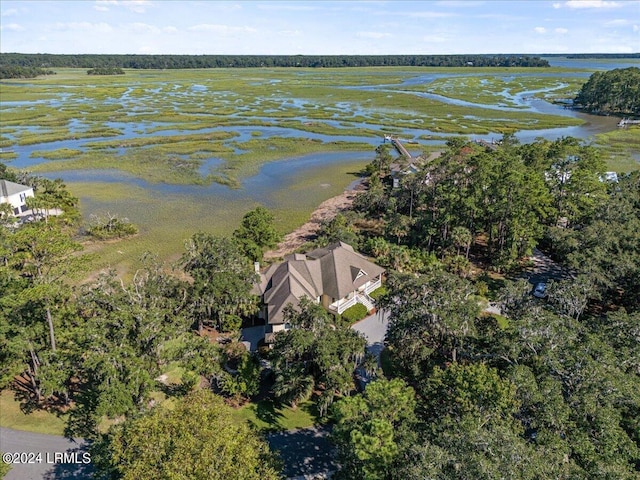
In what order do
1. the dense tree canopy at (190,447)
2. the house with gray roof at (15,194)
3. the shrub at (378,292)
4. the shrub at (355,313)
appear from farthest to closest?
the house with gray roof at (15,194), the shrub at (378,292), the shrub at (355,313), the dense tree canopy at (190,447)

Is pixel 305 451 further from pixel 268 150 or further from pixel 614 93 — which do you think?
pixel 614 93

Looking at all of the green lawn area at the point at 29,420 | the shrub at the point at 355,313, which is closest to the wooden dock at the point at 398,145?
→ the shrub at the point at 355,313

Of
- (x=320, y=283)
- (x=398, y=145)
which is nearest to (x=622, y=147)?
(x=398, y=145)

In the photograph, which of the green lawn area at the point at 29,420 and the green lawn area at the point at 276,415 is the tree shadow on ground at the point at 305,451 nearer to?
the green lawn area at the point at 276,415

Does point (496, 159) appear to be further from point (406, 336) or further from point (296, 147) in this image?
point (296, 147)

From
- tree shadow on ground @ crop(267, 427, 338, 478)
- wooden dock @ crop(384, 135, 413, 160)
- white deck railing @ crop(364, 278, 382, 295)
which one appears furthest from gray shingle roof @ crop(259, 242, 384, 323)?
wooden dock @ crop(384, 135, 413, 160)

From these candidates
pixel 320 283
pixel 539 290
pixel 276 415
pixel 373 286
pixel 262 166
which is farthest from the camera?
pixel 262 166
